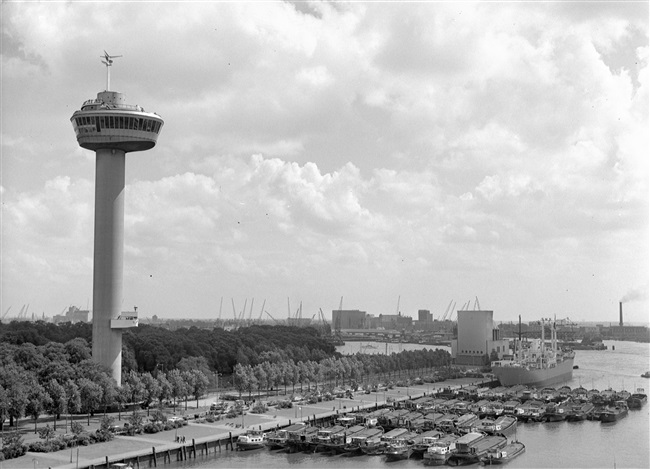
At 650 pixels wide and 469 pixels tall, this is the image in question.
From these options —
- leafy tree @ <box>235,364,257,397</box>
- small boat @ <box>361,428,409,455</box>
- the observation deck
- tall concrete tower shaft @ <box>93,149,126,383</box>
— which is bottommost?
small boat @ <box>361,428,409,455</box>

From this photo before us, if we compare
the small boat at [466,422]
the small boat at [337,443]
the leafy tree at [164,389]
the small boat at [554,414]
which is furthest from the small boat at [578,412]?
the leafy tree at [164,389]

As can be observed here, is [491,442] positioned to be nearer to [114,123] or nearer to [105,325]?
[105,325]

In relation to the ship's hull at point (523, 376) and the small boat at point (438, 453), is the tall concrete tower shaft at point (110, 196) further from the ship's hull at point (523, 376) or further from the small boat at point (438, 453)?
the ship's hull at point (523, 376)

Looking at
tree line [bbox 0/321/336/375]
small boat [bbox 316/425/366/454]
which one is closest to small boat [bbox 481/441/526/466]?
small boat [bbox 316/425/366/454]

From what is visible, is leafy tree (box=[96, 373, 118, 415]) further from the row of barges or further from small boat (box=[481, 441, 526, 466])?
small boat (box=[481, 441, 526, 466])

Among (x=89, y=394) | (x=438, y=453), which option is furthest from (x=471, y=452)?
(x=89, y=394)
